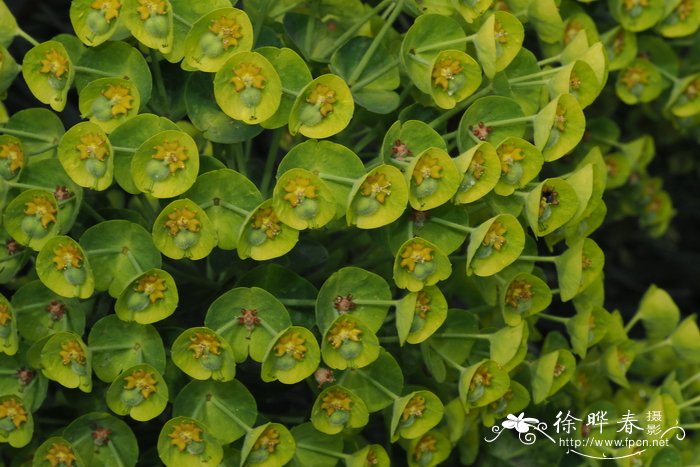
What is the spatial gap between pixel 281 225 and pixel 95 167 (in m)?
0.24

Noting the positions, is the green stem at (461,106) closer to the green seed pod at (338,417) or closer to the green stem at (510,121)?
the green stem at (510,121)

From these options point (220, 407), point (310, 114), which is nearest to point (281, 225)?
point (310, 114)

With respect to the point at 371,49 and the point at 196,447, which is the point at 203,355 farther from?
the point at 371,49

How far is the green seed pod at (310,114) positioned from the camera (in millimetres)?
1286

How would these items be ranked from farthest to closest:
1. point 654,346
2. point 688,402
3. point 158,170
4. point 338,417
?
point 654,346
point 688,402
point 338,417
point 158,170

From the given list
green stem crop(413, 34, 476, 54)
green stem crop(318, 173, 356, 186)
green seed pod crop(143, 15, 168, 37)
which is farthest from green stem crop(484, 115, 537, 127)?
green seed pod crop(143, 15, 168, 37)

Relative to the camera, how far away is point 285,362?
129cm

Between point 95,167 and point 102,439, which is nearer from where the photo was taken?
point 95,167

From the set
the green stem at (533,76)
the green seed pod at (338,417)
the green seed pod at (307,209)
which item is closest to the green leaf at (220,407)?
the green seed pod at (338,417)

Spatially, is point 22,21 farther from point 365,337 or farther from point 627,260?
point 627,260

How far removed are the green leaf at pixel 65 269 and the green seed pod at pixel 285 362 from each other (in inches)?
9.7

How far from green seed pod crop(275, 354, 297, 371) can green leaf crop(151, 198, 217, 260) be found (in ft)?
0.53

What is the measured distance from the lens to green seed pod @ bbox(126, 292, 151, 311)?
1268mm

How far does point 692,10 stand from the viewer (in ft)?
5.90
